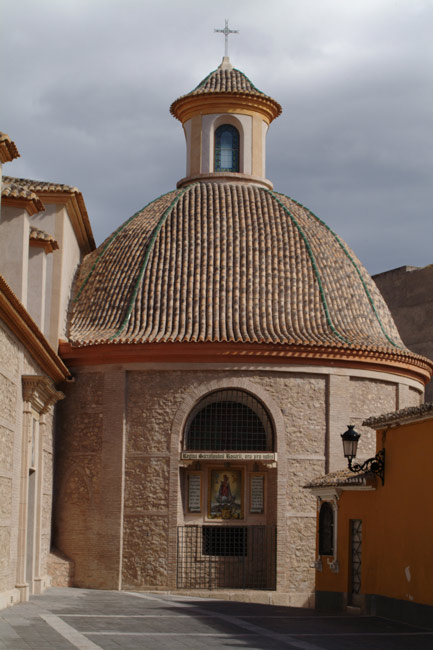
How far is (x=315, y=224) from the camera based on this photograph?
30.6 m

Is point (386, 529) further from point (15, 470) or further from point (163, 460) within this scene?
point (163, 460)

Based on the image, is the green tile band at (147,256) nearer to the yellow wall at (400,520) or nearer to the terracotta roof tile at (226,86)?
the terracotta roof tile at (226,86)

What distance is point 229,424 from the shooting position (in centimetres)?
2689

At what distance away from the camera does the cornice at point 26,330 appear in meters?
16.6

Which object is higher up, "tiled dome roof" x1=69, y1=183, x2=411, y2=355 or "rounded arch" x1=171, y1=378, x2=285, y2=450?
"tiled dome roof" x1=69, y1=183, x2=411, y2=355

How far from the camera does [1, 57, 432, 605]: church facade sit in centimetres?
2592

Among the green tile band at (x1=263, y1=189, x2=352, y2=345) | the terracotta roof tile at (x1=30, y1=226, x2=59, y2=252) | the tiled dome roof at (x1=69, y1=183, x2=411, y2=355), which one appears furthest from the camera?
the green tile band at (x1=263, y1=189, x2=352, y2=345)

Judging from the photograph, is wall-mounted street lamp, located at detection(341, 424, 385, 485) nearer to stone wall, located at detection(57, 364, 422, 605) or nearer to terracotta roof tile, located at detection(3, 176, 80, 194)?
stone wall, located at detection(57, 364, 422, 605)

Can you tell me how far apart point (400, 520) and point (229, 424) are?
9.79 metres

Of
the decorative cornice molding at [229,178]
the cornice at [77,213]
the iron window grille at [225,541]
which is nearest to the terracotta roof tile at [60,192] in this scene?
the cornice at [77,213]

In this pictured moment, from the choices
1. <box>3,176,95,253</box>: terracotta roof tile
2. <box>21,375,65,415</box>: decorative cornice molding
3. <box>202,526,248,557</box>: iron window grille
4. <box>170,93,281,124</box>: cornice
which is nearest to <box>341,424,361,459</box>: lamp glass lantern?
<box>21,375,65,415</box>: decorative cornice molding

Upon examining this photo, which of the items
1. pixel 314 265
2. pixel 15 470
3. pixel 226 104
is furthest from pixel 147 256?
pixel 15 470

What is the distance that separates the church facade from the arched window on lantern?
182 inches

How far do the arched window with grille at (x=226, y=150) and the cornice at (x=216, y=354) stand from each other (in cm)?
813
